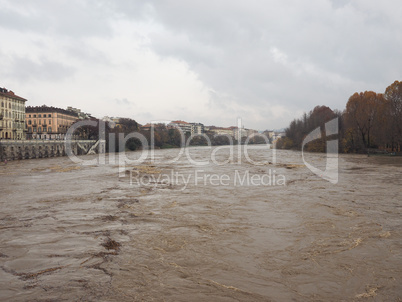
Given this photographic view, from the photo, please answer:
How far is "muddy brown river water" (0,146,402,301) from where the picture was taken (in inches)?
233

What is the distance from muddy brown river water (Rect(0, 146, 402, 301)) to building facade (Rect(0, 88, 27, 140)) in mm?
59392

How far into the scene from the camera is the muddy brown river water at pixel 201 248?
591cm

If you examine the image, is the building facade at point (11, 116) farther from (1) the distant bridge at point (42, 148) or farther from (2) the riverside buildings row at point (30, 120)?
(1) the distant bridge at point (42, 148)

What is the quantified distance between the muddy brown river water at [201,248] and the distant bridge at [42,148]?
36843 mm

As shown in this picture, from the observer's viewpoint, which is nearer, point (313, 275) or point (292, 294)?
point (292, 294)

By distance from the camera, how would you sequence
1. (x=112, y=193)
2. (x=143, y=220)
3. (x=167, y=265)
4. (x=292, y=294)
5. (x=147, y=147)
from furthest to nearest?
(x=147, y=147) → (x=112, y=193) → (x=143, y=220) → (x=167, y=265) → (x=292, y=294)

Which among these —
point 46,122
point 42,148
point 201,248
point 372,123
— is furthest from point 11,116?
point 372,123

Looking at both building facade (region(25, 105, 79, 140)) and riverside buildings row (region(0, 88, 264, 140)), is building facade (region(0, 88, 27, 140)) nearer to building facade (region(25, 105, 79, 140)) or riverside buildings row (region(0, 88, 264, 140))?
riverside buildings row (region(0, 88, 264, 140))

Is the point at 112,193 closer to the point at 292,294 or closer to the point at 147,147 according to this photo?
the point at 292,294

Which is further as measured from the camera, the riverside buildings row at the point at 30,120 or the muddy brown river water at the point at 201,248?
the riverside buildings row at the point at 30,120

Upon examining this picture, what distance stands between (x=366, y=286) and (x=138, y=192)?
13.1 m

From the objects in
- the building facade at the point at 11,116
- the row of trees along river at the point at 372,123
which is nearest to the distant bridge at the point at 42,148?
the building facade at the point at 11,116

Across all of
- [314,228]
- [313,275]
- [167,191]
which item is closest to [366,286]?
[313,275]

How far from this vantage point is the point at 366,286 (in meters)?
6.03
